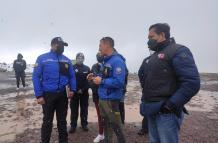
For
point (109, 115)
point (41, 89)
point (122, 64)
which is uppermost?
point (122, 64)

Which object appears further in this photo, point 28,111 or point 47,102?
point 28,111

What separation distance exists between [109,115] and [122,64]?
0.91m

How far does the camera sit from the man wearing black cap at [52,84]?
21.6 ft

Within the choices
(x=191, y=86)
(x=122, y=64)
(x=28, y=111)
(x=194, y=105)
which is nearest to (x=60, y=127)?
(x=122, y=64)

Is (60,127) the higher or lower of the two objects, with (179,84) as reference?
lower

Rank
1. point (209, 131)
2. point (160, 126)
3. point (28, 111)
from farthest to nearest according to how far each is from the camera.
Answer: point (28, 111) → point (209, 131) → point (160, 126)

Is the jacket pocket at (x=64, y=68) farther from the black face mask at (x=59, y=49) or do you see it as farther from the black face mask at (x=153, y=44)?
the black face mask at (x=153, y=44)

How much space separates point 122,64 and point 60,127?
80.7 inches

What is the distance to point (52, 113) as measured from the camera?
6.71 m

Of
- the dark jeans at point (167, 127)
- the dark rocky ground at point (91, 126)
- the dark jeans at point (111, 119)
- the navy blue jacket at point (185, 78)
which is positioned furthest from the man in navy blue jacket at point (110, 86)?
the navy blue jacket at point (185, 78)

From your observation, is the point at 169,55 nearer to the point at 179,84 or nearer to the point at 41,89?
the point at 179,84

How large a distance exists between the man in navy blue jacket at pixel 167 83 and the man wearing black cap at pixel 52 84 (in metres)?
2.66

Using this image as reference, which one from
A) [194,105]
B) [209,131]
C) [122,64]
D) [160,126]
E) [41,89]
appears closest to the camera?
[160,126]

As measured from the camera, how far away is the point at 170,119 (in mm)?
4160
